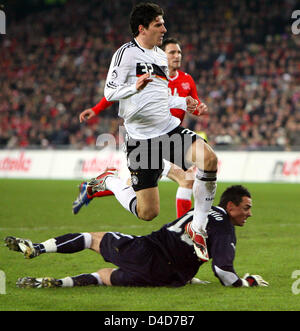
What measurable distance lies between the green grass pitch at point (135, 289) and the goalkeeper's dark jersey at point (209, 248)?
0.16 m

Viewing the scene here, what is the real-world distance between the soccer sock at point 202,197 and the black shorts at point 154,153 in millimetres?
295

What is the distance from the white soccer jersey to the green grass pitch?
1596 millimetres

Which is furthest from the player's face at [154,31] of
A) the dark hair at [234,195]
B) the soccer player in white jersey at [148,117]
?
the dark hair at [234,195]

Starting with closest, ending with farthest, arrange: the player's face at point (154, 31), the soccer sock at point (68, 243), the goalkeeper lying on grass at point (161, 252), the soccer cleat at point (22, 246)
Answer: the goalkeeper lying on grass at point (161, 252) → the soccer cleat at point (22, 246) → the soccer sock at point (68, 243) → the player's face at point (154, 31)

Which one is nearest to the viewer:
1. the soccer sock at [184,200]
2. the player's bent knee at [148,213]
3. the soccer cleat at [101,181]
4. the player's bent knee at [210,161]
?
the player's bent knee at [210,161]

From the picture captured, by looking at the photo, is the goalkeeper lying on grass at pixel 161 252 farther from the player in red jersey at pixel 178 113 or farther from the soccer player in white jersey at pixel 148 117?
the player in red jersey at pixel 178 113

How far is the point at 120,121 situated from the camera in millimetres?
25938

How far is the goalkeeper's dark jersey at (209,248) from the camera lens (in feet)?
19.0

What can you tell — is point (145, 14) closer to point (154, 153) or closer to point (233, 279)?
point (154, 153)

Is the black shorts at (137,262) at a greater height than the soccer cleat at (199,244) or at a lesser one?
lesser

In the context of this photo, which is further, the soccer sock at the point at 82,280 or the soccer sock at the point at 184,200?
the soccer sock at the point at 184,200
